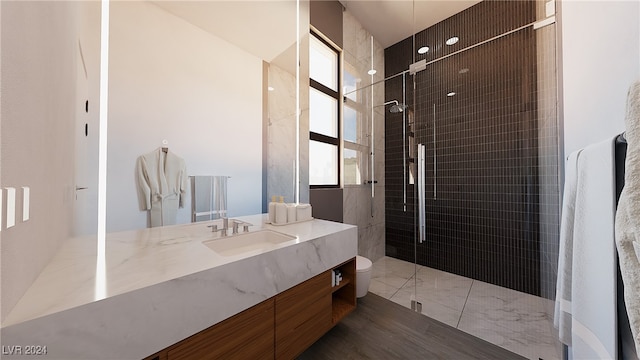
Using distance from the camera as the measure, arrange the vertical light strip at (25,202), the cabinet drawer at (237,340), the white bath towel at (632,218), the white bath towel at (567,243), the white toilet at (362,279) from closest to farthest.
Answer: the white bath towel at (632,218) < the vertical light strip at (25,202) < the cabinet drawer at (237,340) < the white bath towel at (567,243) < the white toilet at (362,279)

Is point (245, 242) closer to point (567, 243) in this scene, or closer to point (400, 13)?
point (567, 243)

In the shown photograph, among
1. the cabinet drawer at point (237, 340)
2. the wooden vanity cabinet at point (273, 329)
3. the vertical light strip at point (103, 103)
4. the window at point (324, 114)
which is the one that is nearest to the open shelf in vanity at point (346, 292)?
the wooden vanity cabinet at point (273, 329)

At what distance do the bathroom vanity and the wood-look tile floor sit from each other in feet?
0.77

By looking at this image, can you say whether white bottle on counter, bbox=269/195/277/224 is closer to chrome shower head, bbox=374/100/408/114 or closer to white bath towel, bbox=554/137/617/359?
white bath towel, bbox=554/137/617/359

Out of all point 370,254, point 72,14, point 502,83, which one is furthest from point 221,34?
point 370,254

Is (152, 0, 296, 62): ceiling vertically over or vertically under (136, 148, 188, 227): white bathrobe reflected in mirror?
over

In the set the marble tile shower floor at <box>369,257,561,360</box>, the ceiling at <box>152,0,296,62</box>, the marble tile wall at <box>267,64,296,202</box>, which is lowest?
the marble tile shower floor at <box>369,257,561,360</box>

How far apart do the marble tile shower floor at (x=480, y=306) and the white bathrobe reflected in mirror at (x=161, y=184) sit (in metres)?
2.05

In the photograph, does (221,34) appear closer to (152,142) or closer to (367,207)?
(152,142)

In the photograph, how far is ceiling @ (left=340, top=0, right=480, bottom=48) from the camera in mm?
2439

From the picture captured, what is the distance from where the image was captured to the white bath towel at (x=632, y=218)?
1.46 ft

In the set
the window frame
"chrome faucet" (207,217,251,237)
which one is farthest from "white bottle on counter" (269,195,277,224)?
the window frame

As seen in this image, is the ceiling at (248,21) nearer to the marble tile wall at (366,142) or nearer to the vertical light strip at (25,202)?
the marble tile wall at (366,142)

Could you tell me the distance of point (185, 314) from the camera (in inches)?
→ 32.0
